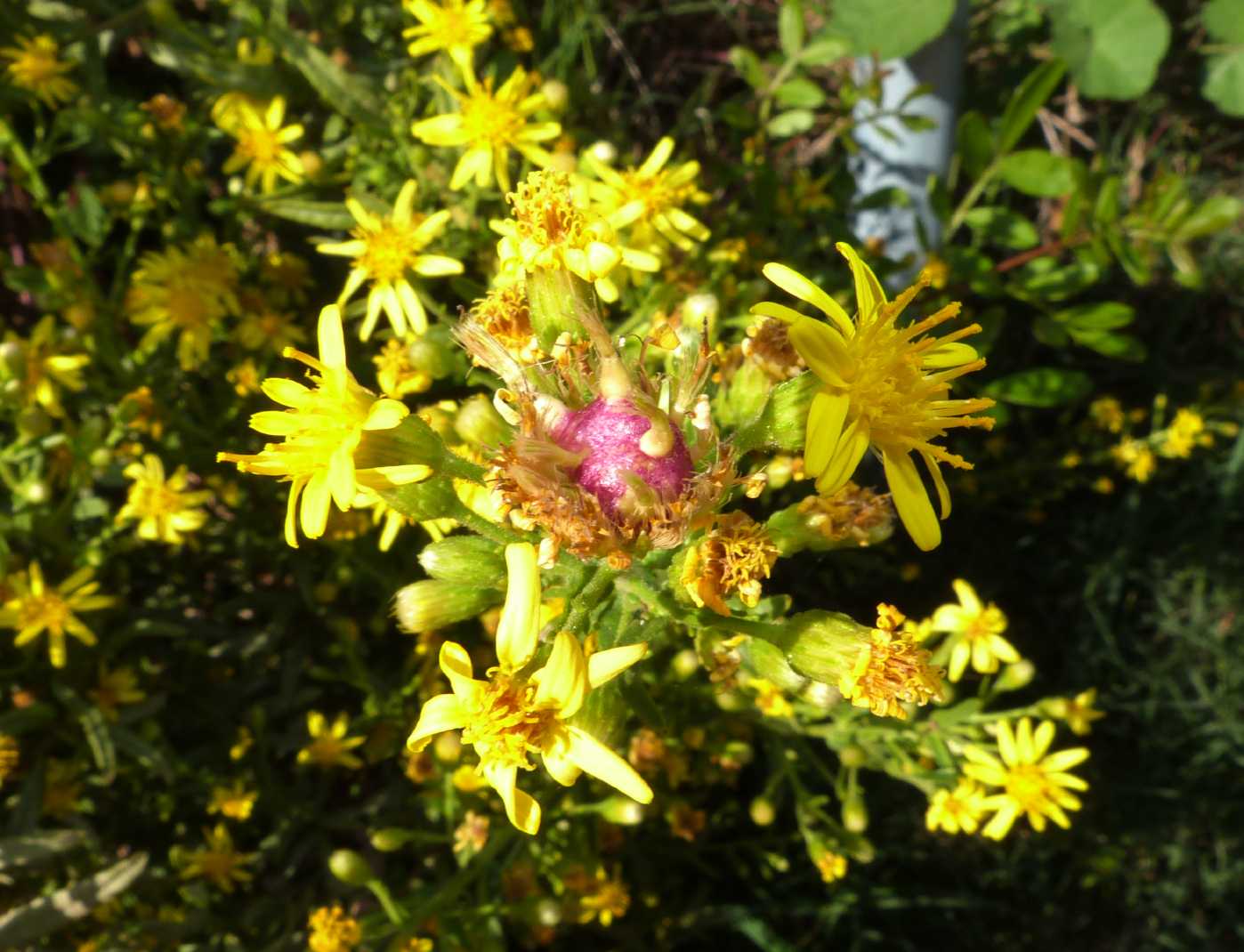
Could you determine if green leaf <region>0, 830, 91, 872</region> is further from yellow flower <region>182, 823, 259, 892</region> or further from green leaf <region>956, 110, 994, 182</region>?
green leaf <region>956, 110, 994, 182</region>

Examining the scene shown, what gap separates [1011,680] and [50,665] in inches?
132

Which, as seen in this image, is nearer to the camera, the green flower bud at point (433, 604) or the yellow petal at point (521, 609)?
the yellow petal at point (521, 609)

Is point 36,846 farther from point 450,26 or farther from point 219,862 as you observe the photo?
point 450,26

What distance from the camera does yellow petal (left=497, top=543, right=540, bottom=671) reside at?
1686mm

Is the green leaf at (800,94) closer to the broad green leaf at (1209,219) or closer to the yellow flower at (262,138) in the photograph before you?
the broad green leaf at (1209,219)

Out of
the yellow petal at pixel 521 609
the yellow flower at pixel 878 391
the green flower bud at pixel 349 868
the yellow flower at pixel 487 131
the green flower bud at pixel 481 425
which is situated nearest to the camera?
the yellow flower at pixel 878 391

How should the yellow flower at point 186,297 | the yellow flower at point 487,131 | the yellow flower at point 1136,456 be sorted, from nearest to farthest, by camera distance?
the yellow flower at point 487,131 → the yellow flower at point 186,297 → the yellow flower at point 1136,456

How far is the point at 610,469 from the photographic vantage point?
5.66 feet

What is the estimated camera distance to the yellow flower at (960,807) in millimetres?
2910

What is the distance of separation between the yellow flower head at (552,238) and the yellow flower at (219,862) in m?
2.63

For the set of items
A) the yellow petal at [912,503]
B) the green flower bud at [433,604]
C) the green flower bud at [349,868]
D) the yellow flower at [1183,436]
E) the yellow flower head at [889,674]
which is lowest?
the green flower bud at [349,868]

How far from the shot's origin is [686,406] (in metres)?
1.89

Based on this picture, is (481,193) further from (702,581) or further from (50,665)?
(50,665)

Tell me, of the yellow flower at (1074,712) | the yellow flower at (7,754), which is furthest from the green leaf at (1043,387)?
the yellow flower at (7,754)
